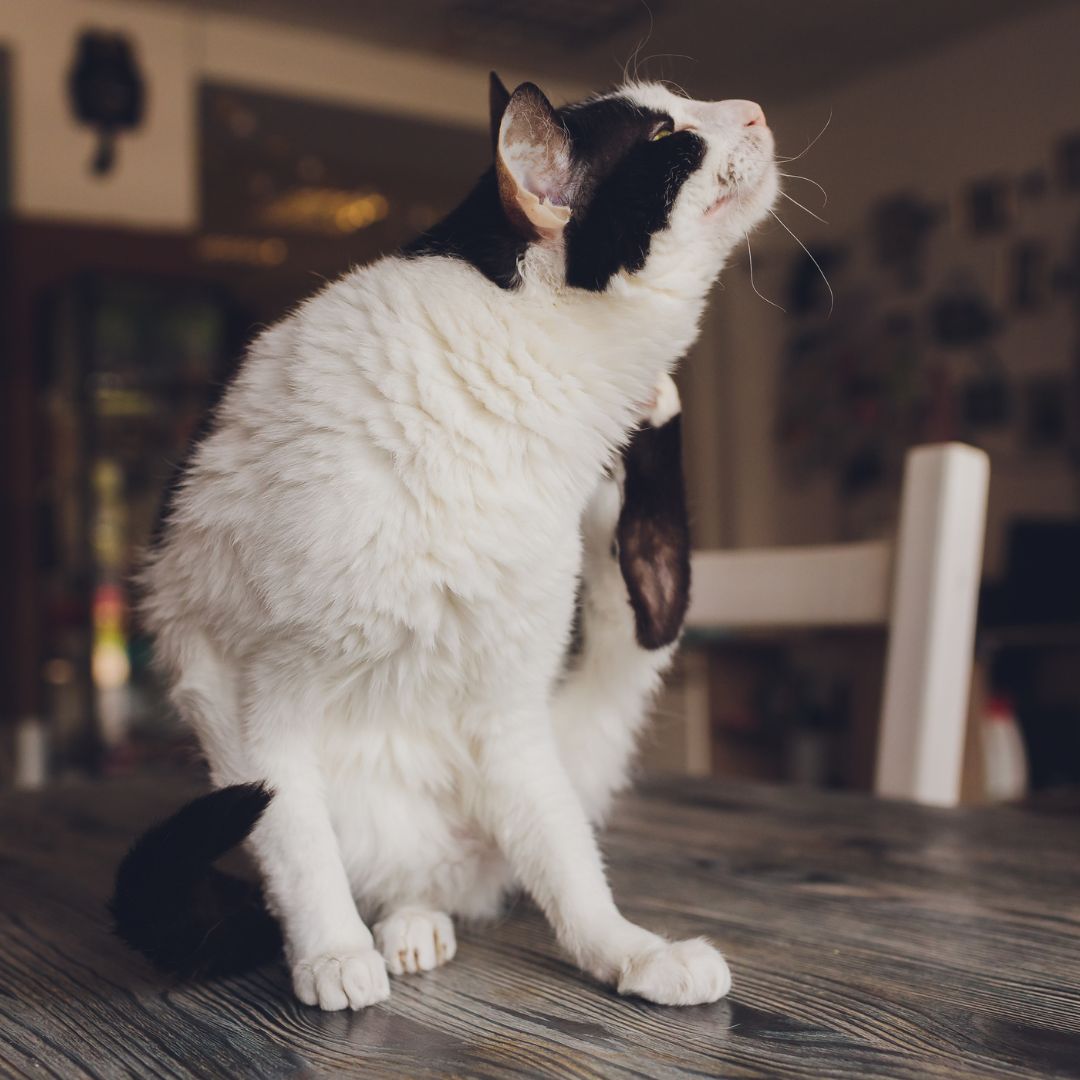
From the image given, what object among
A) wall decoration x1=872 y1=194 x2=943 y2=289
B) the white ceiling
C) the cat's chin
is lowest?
the cat's chin

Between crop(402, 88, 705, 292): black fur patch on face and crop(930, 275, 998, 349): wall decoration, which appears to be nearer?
crop(402, 88, 705, 292): black fur patch on face

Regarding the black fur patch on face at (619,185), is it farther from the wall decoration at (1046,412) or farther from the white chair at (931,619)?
the wall decoration at (1046,412)

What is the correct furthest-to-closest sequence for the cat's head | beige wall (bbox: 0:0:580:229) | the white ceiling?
the white ceiling
beige wall (bbox: 0:0:580:229)
the cat's head

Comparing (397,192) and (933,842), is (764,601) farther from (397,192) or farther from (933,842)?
(397,192)

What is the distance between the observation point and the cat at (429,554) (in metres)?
0.54

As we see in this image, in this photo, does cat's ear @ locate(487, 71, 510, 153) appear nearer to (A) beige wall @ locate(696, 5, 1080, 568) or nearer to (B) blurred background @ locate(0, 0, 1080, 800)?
(B) blurred background @ locate(0, 0, 1080, 800)

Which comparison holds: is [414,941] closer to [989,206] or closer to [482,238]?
[482,238]

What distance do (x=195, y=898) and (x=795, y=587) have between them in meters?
0.79

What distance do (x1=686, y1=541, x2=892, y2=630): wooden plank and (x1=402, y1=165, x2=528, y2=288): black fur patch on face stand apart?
551 mm

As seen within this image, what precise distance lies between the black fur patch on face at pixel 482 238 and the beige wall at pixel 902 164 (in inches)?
138

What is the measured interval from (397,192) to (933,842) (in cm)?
486

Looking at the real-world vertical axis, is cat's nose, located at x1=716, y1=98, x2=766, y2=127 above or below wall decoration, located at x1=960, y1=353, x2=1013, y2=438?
below

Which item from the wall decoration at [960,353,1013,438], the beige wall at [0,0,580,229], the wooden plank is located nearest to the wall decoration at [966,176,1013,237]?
the wall decoration at [960,353,1013,438]

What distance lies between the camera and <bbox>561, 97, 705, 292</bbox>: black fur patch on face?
0.58m
